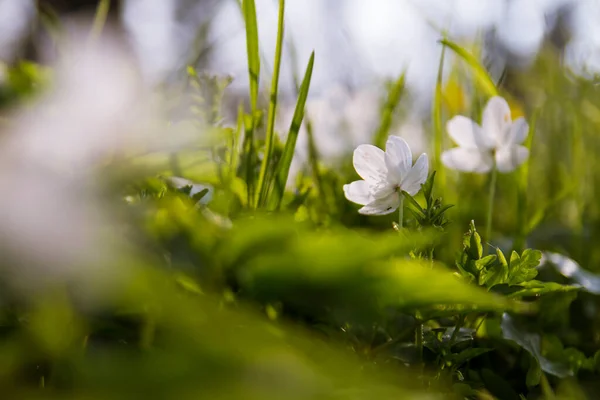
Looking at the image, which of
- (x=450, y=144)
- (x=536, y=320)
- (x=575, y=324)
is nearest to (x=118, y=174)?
(x=536, y=320)

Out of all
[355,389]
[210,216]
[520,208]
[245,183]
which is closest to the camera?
[355,389]

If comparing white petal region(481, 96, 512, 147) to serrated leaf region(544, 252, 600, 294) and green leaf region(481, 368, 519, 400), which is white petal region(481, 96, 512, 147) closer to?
serrated leaf region(544, 252, 600, 294)

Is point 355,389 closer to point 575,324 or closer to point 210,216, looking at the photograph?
point 210,216

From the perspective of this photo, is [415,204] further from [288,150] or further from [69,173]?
[69,173]

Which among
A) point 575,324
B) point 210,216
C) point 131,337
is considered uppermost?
point 210,216

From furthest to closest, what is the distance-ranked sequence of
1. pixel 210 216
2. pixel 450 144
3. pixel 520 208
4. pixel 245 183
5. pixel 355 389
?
pixel 450 144, pixel 520 208, pixel 245 183, pixel 210 216, pixel 355 389

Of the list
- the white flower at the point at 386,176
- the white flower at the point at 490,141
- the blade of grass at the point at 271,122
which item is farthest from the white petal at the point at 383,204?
the white flower at the point at 490,141

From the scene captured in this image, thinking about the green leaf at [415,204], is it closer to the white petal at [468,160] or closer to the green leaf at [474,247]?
the green leaf at [474,247]

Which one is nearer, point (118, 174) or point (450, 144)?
point (118, 174)
